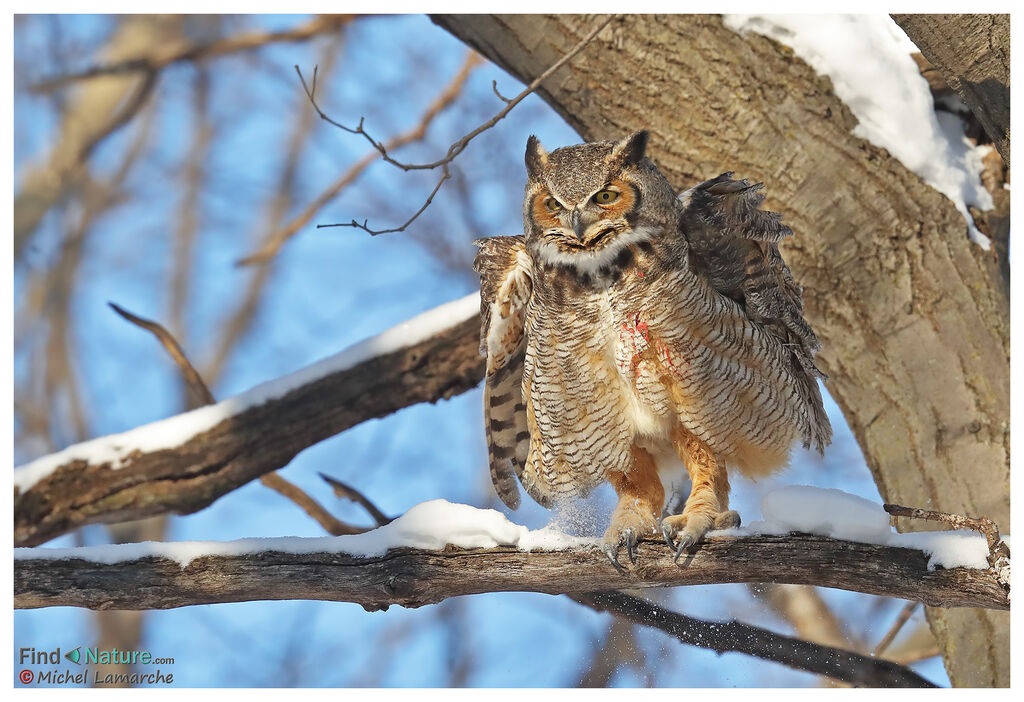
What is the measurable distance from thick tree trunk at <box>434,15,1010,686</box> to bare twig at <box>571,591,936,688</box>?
15.6 inches

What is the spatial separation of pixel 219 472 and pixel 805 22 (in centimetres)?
283

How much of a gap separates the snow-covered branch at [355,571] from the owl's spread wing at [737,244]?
75 centimetres

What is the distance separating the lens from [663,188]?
101 inches

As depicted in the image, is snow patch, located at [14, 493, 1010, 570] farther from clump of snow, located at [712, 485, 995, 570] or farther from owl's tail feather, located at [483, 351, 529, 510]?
owl's tail feather, located at [483, 351, 529, 510]

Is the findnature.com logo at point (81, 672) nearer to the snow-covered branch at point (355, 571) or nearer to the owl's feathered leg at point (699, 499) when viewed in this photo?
the snow-covered branch at point (355, 571)

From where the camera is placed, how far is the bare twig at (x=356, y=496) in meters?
3.56

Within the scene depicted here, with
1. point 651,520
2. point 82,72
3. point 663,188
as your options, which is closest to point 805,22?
point 663,188

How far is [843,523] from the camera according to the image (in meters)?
2.14

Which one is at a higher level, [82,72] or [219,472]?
[82,72]

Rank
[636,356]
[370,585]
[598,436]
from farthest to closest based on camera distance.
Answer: [598,436]
[636,356]
[370,585]

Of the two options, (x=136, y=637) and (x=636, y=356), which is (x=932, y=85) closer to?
(x=636, y=356)

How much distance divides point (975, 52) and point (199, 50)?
3985 mm

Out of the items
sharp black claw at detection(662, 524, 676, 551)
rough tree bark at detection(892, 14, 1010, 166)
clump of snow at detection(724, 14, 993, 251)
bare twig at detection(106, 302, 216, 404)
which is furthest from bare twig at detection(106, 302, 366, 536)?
rough tree bark at detection(892, 14, 1010, 166)

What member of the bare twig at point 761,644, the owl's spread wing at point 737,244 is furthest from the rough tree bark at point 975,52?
the bare twig at point 761,644
